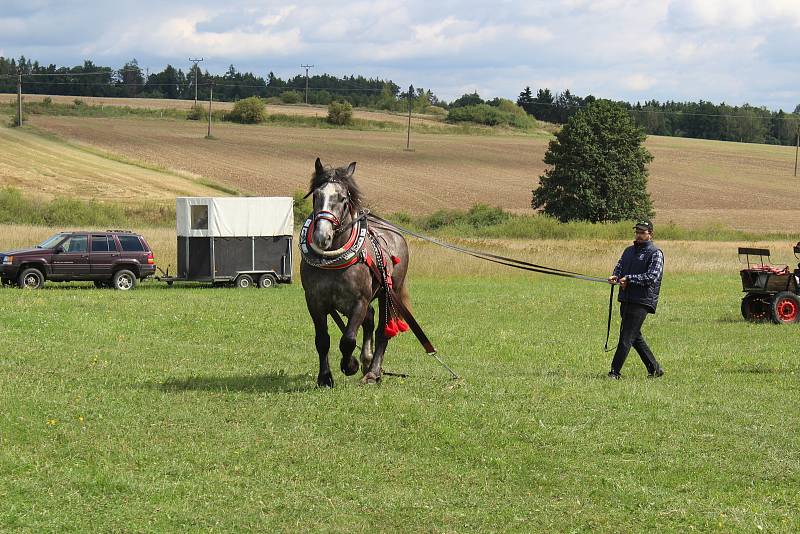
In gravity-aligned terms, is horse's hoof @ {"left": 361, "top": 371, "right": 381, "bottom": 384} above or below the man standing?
below

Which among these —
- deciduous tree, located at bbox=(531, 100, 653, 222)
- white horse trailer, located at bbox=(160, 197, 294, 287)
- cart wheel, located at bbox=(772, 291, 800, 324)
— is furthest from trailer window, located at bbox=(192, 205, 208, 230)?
deciduous tree, located at bbox=(531, 100, 653, 222)

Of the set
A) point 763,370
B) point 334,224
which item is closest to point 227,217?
point 763,370

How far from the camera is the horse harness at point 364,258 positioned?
37.0 feet

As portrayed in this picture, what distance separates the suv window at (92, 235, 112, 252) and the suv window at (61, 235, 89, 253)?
20 cm

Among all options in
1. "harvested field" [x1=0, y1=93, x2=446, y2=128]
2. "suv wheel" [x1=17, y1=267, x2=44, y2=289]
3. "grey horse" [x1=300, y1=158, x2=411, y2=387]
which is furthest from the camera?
"harvested field" [x1=0, y1=93, x2=446, y2=128]

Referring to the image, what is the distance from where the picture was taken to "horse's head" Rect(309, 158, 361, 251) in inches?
432

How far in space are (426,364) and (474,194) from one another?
228 feet

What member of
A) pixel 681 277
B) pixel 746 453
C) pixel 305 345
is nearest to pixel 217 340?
pixel 305 345

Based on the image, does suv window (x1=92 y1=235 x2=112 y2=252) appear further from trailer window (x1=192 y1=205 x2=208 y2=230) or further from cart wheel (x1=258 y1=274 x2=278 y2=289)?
cart wheel (x1=258 y1=274 x2=278 y2=289)

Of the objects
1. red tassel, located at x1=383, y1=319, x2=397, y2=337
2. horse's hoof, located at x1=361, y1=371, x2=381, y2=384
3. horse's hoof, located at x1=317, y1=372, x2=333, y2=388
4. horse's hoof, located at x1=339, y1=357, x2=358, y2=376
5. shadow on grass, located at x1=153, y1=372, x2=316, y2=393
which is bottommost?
shadow on grass, located at x1=153, y1=372, x2=316, y2=393

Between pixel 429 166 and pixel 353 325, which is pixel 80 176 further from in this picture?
pixel 353 325

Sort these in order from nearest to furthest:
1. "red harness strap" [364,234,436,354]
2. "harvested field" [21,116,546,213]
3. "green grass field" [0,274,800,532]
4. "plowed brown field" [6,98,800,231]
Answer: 1. "green grass field" [0,274,800,532]
2. "red harness strap" [364,234,436,354]
3. "plowed brown field" [6,98,800,231]
4. "harvested field" [21,116,546,213]

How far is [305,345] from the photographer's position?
16969mm

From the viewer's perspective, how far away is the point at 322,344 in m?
11.8
